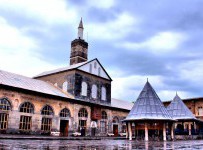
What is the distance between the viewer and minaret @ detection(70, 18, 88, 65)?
42.4 metres

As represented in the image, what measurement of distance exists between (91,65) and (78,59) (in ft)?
27.4

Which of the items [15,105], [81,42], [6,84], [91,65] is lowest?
[15,105]

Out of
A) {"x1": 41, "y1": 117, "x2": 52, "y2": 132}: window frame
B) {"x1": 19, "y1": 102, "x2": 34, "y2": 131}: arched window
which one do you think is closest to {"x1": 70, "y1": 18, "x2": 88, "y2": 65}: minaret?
{"x1": 41, "y1": 117, "x2": 52, "y2": 132}: window frame

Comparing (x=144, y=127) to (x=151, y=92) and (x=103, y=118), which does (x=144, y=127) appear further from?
(x=103, y=118)

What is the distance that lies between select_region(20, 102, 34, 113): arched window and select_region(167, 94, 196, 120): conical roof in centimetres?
1699

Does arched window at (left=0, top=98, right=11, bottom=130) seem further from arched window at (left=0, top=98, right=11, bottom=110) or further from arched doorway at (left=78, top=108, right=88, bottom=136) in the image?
arched doorway at (left=78, top=108, right=88, bottom=136)

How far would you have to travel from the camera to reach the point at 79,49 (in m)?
42.5

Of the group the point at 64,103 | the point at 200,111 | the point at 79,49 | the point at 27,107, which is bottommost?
the point at 200,111

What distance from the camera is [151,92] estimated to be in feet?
70.7

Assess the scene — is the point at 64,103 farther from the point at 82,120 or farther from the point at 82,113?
the point at 82,120

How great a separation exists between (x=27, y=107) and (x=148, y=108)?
12.8 meters

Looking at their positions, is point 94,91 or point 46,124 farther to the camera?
point 94,91

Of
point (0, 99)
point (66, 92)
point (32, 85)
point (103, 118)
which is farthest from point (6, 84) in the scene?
point (103, 118)

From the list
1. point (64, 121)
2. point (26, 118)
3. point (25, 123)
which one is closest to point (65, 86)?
point (64, 121)
